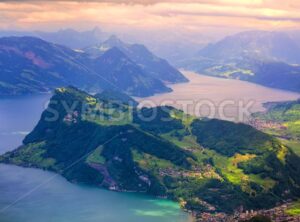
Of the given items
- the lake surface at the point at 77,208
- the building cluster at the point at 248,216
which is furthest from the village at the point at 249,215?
the lake surface at the point at 77,208

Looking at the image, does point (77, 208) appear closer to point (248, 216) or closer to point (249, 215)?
point (248, 216)

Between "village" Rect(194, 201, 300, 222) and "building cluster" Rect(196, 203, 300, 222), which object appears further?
"building cluster" Rect(196, 203, 300, 222)

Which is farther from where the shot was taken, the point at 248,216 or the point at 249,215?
the point at 249,215

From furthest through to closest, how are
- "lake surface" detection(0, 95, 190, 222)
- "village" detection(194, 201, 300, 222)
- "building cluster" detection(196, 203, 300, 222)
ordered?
"lake surface" detection(0, 95, 190, 222) → "building cluster" detection(196, 203, 300, 222) → "village" detection(194, 201, 300, 222)

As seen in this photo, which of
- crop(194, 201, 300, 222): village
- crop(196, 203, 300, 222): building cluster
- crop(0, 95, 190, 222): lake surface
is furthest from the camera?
crop(0, 95, 190, 222): lake surface

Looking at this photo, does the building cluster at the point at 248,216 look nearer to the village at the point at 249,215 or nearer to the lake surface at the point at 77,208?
the village at the point at 249,215

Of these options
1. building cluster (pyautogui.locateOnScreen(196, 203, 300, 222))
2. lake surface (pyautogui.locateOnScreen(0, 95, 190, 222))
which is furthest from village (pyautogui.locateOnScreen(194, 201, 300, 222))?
lake surface (pyautogui.locateOnScreen(0, 95, 190, 222))

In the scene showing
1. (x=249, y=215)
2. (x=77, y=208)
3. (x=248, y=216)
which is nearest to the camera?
(x=248, y=216)

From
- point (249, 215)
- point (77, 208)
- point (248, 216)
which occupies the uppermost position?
point (77, 208)

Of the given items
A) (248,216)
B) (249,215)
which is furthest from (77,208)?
(249,215)

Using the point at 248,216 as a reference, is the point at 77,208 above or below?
above

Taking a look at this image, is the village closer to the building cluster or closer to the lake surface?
the building cluster
